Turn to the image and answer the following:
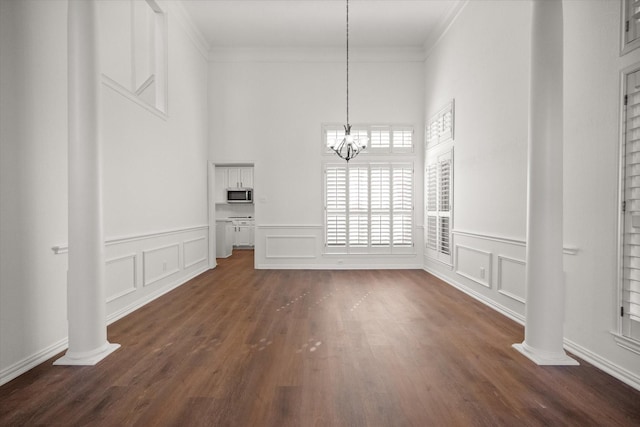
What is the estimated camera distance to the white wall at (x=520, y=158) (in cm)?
241

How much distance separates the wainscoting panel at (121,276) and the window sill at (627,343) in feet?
14.5

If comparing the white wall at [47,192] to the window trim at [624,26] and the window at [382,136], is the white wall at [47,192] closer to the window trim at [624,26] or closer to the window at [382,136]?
the window at [382,136]

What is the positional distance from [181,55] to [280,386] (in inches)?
210

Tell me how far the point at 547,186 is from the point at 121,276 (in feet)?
Answer: 13.9

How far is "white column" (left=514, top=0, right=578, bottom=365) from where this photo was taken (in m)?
2.54

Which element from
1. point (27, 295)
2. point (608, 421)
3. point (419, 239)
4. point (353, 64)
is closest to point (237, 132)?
point (353, 64)

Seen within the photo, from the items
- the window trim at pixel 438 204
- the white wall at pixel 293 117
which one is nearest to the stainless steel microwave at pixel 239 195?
the white wall at pixel 293 117

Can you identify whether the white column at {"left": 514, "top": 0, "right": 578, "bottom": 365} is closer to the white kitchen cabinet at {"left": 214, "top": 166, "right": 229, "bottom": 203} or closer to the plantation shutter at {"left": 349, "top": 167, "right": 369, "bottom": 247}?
the plantation shutter at {"left": 349, "top": 167, "right": 369, "bottom": 247}

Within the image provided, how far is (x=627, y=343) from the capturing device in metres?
2.24

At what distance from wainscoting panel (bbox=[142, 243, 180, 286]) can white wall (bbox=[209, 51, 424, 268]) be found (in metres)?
1.81

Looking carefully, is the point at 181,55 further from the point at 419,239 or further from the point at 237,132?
the point at 419,239

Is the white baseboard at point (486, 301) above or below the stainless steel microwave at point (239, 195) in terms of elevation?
below

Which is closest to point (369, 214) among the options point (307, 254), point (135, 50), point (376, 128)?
point (307, 254)

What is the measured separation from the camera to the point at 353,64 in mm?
6570
